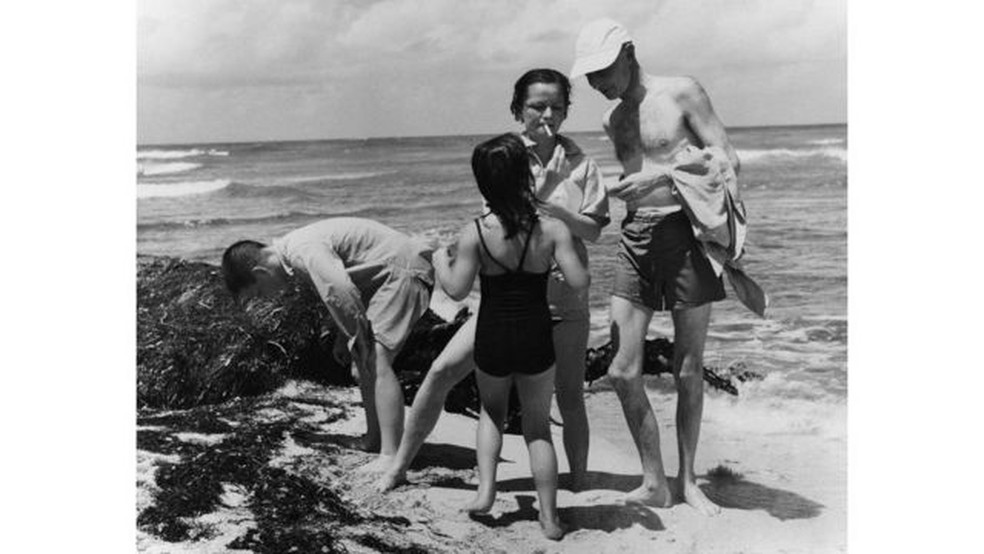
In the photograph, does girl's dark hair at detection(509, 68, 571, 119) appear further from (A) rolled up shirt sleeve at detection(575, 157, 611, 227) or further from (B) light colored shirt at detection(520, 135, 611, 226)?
(A) rolled up shirt sleeve at detection(575, 157, 611, 227)

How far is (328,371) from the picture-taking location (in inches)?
268

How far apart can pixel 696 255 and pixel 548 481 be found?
124 cm

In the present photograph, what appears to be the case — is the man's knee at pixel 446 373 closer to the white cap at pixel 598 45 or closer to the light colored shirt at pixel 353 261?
the light colored shirt at pixel 353 261

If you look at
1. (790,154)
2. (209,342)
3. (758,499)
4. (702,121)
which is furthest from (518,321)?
(209,342)

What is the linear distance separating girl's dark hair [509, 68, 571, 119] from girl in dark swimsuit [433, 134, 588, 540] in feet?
0.87

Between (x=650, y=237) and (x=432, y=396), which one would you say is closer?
(x=650, y=237)

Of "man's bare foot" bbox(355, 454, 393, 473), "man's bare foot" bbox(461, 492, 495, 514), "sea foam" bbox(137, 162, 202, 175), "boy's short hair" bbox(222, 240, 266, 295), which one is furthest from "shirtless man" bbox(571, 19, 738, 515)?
"sea foam" bbox(137, 162, 202, 175)

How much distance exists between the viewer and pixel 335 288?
6293mm

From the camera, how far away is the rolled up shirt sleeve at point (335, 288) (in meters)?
6.29

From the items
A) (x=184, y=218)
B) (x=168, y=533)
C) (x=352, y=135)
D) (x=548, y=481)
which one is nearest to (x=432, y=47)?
(x=352, y=135)

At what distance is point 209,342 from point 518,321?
199 centimetres

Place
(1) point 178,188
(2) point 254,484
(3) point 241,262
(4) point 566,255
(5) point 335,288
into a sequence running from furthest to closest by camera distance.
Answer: (1) point 178,188 → (3) point 241,262 → (2) point 254,484 → (5) point 335,288 → (4) point 566,255

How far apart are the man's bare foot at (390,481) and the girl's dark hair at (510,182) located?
4.39 feet

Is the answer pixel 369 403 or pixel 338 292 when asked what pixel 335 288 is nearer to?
pixel 338 292
